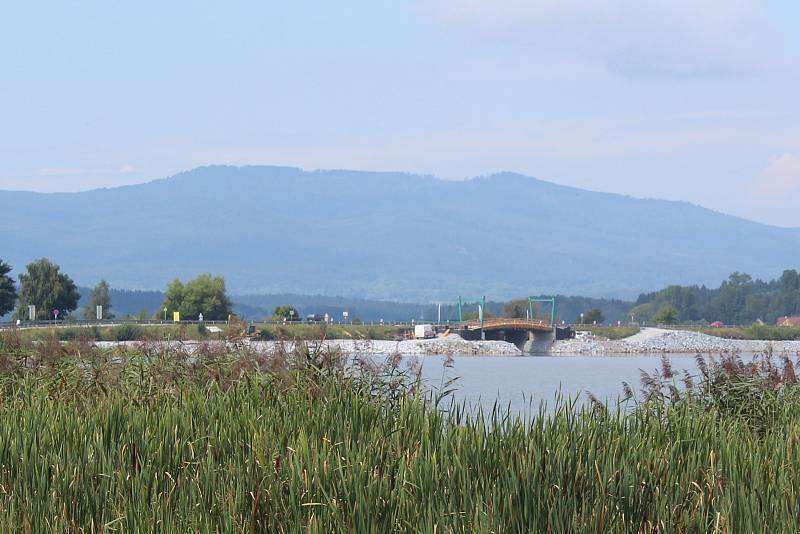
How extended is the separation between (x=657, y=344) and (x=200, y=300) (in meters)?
58.7

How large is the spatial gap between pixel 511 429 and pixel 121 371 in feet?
29.2

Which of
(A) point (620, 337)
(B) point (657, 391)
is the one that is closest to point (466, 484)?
(B) point (657, 391)

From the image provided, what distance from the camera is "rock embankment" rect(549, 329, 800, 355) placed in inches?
5856

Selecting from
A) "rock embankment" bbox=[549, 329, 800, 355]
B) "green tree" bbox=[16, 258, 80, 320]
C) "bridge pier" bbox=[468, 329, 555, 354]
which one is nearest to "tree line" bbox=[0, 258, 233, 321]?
"green tree" bbox=[16, 258, 80, 320]

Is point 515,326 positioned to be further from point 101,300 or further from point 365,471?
point 365,471

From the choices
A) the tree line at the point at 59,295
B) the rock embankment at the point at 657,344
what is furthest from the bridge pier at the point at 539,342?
the tree line at the point at 59,295

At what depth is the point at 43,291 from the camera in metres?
140

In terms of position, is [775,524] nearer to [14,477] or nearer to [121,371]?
[14,477]

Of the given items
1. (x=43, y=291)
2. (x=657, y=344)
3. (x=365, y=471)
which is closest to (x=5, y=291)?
(x=43, y=291)

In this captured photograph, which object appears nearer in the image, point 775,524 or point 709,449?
point 775,524

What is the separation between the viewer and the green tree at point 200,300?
153 meters

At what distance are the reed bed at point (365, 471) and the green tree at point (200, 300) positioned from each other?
5375 inches

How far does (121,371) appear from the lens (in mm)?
21172

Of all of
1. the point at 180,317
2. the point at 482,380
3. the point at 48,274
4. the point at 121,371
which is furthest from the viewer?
the point at 180,317
